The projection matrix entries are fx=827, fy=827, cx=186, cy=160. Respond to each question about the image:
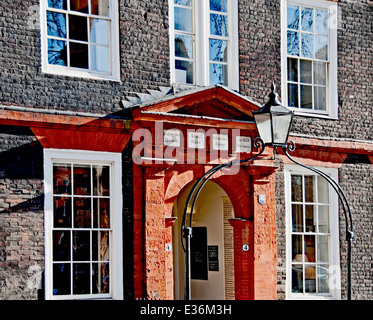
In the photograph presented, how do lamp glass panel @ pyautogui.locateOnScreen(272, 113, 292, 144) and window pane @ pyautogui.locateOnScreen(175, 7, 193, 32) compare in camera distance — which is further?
window pane @ pyautogui.locateOnScreen(175, 7, 193, 32)

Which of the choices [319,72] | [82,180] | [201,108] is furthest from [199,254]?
[82,180]

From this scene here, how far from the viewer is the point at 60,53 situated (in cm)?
1284

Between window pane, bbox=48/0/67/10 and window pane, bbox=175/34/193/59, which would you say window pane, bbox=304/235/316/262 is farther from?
window pane, bbox=48/0/67/10

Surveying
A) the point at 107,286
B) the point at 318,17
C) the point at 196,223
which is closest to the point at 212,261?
the point at 196,223

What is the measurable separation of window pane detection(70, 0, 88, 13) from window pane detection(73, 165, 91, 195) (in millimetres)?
2500

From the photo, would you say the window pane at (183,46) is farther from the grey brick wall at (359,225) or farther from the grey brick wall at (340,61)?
the grey brick wall at (359,225)

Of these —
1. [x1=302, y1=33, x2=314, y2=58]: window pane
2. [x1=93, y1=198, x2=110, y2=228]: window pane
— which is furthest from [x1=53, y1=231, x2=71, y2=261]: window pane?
[x1=302, y1=33, x2=314, y2=58]: window pane

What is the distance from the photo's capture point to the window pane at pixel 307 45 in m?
15.5

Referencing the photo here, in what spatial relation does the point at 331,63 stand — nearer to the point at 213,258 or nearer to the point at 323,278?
the point at 323,278

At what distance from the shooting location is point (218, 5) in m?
14.5

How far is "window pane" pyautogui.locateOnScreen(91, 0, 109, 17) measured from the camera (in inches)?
522

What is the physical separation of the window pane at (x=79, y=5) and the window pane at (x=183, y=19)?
1.70m

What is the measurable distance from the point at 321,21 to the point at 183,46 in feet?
10.4

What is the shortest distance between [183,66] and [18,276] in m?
4.57
